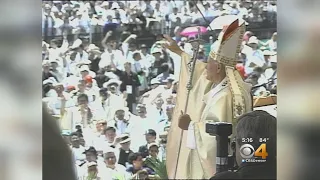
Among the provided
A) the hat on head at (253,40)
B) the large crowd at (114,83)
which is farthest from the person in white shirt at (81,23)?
the hat on head at (253,40)

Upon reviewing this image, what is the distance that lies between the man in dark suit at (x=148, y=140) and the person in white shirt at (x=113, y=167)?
2.1 inches

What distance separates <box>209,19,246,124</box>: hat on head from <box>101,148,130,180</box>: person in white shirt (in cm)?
27

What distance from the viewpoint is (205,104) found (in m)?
0.98

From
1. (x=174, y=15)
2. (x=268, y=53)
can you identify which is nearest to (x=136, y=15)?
(x=174, y=15)

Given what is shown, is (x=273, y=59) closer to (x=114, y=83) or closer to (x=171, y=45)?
(x=171, y=45)

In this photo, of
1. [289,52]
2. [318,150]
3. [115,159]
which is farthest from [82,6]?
[318,150]

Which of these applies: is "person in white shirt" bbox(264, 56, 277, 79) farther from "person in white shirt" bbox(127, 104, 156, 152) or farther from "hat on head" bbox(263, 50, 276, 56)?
"person in white shirt" bbox(127, 104, 156, 152)

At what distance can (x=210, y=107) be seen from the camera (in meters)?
0.97

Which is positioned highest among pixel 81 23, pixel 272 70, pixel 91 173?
pixel 81 23

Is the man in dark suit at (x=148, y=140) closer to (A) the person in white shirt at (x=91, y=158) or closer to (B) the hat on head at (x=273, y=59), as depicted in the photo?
(A) the person in white shirt at (x=91, y=158)

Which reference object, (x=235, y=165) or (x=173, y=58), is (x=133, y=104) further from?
(x=235, y=165)

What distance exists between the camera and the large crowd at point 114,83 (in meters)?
0.98

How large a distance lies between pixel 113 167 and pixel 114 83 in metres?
0.18

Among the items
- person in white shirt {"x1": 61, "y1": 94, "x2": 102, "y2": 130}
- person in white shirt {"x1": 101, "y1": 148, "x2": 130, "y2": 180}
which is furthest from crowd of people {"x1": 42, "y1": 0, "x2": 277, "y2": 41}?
person in white shirt {"x1": 101, "y1": 148, "x2": 130, "y2": 180}
